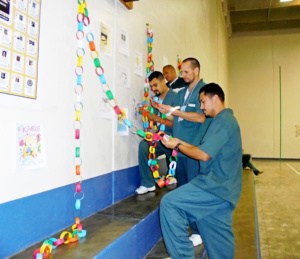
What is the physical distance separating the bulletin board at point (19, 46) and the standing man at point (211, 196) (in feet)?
3.54

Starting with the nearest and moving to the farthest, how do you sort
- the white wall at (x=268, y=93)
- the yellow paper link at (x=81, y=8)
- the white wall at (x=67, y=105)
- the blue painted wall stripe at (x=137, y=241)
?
the white wall at (x=67, y=105) < the blue painted wall stripe at (x=137, y=241) < the yellow paper link at (x=81, y=8) < the white wall at (x=268, y=93)

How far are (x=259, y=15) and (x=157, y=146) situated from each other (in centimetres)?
1029

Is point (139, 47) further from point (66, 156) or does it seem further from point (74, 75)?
point (66, 156)

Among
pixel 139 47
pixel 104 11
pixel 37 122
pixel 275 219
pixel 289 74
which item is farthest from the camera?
pixel 289 74

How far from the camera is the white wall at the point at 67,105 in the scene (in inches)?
59.6

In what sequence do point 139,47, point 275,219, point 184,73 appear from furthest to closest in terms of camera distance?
point 275,219
point 139,47
point 184,73

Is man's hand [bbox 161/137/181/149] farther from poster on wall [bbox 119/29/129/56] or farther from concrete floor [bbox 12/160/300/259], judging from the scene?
poster on wall [bbox 119/29/129/56]

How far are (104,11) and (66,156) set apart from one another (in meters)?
1.20

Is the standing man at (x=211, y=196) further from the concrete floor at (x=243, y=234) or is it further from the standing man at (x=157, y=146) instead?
the standing man at (x=157, y=146)

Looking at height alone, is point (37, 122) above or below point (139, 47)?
below

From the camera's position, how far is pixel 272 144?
1179 centimetres

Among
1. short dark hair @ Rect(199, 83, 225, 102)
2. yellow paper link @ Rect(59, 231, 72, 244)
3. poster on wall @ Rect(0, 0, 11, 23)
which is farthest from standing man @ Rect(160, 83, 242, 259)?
poster on wall @ Rect(0, 0, 11, 23)

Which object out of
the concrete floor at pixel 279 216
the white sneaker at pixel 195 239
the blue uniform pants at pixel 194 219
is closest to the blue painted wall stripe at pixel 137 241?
the blue uniform pants at pixel 194 219

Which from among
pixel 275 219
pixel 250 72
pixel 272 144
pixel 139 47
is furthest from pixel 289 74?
pixel 139 47
